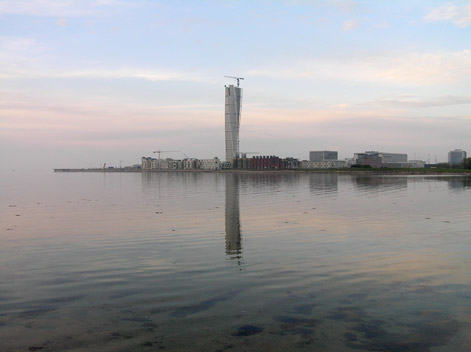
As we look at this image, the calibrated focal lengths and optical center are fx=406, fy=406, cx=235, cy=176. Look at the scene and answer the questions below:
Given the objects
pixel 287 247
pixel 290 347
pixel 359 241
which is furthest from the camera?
pixel 359 241

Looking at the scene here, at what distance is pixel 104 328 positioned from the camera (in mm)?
10281

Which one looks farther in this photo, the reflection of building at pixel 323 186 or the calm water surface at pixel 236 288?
the reflection of building at pixel 323 186

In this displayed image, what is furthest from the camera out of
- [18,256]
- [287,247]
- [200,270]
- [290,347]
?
[287,247]

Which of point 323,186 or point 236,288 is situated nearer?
point 236,288

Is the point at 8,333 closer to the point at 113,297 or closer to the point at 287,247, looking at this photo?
the point at 113,297

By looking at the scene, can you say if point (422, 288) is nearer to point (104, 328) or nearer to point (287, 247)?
point (287, 247)

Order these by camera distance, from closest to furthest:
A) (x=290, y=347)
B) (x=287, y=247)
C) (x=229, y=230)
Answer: (x=290, y=347) → (x=287, y=247) → (x=229, y=230)

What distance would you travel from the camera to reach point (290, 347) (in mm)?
9203

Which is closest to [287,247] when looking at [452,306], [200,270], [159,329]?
[200,270]

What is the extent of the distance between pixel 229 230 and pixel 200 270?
1050cm

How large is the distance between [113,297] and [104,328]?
2587 millimetres

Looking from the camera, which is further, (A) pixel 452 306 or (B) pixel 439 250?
(B) pixel 439 250

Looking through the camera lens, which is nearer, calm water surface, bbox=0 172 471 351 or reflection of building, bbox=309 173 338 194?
calm water surface, bbox=0 172 471 351

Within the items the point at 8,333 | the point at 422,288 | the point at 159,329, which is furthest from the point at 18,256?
A: the point at 422,288
